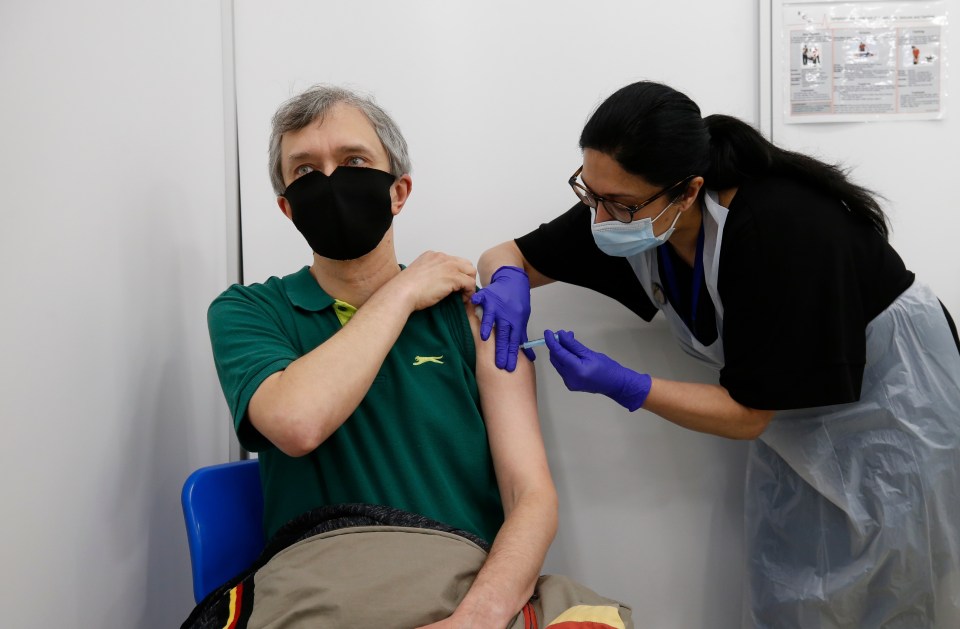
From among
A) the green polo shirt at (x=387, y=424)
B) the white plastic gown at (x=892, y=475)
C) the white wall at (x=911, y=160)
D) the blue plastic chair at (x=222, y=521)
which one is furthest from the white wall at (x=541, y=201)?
the blue plastic chair at (x=222, y=521)

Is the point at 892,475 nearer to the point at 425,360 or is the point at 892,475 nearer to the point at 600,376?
the point at 600,376

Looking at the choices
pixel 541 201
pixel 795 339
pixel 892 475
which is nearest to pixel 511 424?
pixel 795 339

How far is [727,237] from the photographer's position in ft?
4.55

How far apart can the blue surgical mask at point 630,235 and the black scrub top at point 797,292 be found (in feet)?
0.44

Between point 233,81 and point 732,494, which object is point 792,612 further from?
point 233,81

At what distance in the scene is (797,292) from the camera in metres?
1.29

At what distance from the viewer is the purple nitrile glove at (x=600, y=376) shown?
1.42 m

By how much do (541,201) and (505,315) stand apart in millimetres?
482

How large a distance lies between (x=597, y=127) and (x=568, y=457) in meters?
0.87

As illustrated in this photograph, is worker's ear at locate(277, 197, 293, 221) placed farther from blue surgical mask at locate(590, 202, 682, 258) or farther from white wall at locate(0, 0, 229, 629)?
blue surgical mask at locate(590, 202, 682, 258)

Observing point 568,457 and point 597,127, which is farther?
point 568,457

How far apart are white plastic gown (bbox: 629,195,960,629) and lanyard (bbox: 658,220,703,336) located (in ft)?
0.09

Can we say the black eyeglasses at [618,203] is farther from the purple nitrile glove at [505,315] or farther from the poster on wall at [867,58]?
the poster on wall at [867,58]

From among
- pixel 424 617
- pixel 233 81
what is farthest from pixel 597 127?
pixel 233 81
